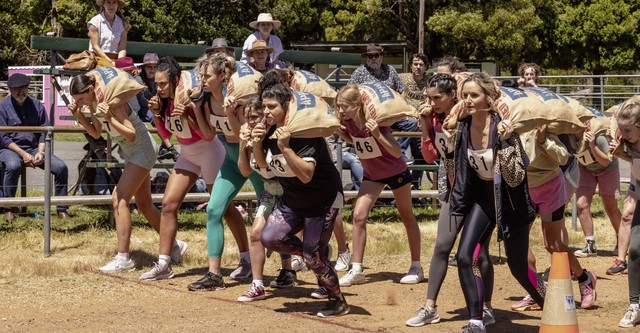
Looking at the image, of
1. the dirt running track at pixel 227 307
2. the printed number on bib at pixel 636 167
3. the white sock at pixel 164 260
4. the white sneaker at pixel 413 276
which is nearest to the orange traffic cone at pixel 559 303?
the dirt running track at pixel 227 307

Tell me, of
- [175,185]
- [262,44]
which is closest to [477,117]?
[175,185]

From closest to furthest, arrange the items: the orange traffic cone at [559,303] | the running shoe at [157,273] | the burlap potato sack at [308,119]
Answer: the orange traffic cone at [559,303], the burlap potato sack at [308,119], the running shoe at [157,273]

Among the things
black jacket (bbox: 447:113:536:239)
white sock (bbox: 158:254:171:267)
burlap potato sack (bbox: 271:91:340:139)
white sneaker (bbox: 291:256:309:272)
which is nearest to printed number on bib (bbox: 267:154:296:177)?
burlap potato sack (bbox: 271:91:340:139)

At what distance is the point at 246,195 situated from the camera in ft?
40.9

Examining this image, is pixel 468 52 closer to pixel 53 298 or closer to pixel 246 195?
pixel 246 195

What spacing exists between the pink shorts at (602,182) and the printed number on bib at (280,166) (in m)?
5.01

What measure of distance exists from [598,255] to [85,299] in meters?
6.03

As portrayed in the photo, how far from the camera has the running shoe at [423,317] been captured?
7793mm

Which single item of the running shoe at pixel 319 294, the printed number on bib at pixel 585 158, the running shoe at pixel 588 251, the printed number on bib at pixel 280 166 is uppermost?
the printed number on bib at pixel 585 158

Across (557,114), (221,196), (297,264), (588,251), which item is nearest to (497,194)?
(557,114)

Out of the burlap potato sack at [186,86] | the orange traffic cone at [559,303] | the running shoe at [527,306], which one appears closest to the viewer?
the orange traffic cone at [559,303]

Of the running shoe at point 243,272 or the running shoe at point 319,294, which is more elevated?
the running shoe at point 243,272

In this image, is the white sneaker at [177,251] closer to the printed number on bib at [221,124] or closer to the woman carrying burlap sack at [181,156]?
the woman carrying burlap sack at [181,156]

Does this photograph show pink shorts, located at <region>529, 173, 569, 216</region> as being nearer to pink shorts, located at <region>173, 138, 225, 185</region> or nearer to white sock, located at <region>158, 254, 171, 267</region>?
pink shorts, located at <region>173, 138, 225, 185</region>
